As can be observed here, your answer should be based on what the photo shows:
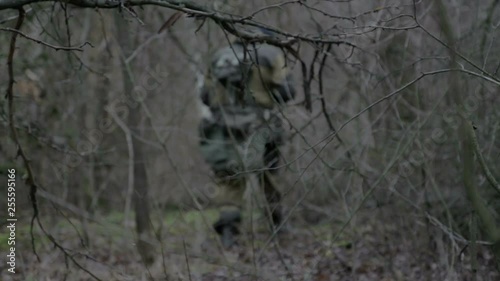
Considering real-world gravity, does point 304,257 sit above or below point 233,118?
below

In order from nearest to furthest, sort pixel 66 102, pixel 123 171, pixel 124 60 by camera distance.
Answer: pixel 124 60, pixel 66 102, pixel 123 171

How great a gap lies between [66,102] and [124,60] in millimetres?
3649

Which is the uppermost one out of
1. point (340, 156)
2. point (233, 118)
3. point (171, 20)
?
point (233, 118)

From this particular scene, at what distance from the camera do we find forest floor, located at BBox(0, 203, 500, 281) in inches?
231

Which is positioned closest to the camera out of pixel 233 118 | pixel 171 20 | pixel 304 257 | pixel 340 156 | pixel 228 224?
pixel 171 20

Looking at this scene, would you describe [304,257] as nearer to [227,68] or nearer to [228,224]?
[228,224]

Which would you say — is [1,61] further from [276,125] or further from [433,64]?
[433,64]

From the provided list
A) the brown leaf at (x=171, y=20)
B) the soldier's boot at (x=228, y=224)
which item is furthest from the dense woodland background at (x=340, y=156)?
the soldier's boot at (x=228, y=224)

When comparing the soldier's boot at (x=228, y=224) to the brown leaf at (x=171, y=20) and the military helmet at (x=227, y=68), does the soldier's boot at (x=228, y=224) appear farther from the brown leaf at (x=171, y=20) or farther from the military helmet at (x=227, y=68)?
the brown leaf at (x=171, y=20)

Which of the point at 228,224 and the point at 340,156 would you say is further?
the point at 228,224

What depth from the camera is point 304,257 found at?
24.0 ft

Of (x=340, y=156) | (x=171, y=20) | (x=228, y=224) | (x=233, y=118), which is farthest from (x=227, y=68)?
(x=171, y=20)

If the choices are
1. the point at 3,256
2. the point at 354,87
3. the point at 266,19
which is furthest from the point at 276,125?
the point at 3,256

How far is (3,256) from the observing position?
8.20m
